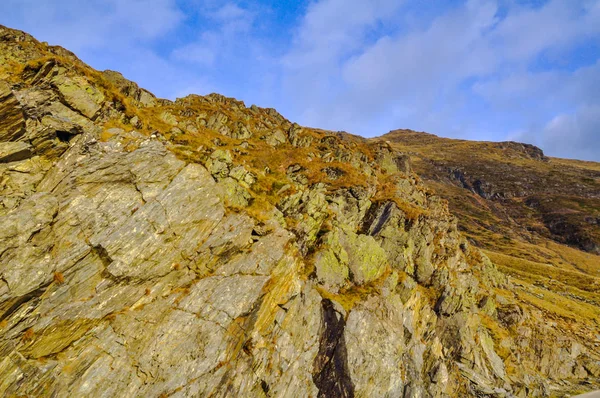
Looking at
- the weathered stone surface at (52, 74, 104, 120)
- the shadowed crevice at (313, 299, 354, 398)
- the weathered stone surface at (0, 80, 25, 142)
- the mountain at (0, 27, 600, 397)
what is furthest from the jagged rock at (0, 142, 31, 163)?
the shadowed crevice at (313, 299, 354, 398)

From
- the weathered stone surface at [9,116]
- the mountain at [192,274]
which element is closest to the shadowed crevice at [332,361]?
the mountain at [192,274]

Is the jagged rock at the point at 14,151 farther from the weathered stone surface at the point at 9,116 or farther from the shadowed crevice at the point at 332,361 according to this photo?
the shadowed crevice at the point at 332,361

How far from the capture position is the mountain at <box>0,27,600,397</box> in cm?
1770

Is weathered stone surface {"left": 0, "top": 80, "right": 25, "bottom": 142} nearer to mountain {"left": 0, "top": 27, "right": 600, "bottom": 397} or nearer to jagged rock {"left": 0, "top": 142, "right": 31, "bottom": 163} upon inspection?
mountain {"left": 0, "top": 27, "right": 600, "bottom": 397}

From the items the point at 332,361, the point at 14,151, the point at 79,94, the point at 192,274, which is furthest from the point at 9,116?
the point at 332,361

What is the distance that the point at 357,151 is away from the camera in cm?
5462

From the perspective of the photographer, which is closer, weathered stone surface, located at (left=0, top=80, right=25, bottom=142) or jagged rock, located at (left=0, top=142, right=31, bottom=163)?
jagged rock, located at (left=0, top=142, right=31, bottom=163)

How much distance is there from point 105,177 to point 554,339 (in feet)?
220

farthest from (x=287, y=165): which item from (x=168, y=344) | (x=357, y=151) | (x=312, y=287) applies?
(x=168, y=344)

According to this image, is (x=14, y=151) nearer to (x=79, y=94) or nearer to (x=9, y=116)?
(x=9, y=116)

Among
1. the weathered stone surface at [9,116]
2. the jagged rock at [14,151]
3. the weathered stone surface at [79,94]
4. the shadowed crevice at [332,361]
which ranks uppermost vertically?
the weathered stone surface at [79,94]

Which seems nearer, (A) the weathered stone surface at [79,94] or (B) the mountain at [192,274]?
(B) the mountain at [192,274]

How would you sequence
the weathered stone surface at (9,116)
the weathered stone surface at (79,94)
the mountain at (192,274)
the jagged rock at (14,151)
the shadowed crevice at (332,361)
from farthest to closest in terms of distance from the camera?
the weathered stone surface at (79,94) → the shadowed crevice at (332,361) → the weathered stone surface at (9,116) → the jagged rock at (14,151) → the mountain at (192,274)

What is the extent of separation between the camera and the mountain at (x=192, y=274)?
17.7m
